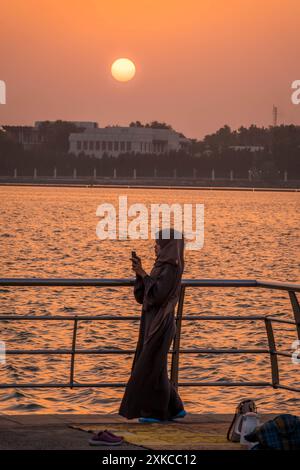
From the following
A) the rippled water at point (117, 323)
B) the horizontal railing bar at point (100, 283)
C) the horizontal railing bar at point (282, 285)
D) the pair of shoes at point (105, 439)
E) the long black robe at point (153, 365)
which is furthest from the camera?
the rippled water at point (117, 323)

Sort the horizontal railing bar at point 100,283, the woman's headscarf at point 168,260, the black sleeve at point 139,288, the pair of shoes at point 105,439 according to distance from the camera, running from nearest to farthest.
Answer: the pair of shoes at point 105,439 < the woman's headscarf at point 168,260 < the black sleeve at point 139,288 < the horizontal railing bar at point 100,283

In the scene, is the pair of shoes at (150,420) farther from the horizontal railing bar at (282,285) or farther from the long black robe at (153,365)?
the horizontal railing bar at (282,285)

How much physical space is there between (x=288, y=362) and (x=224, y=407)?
5.81 m

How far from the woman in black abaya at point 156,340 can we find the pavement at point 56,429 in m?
0.17

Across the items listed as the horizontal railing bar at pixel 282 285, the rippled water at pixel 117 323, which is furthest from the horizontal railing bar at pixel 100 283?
the rippled water at pixel 117 323

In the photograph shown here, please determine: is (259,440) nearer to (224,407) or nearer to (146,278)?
(146,278)

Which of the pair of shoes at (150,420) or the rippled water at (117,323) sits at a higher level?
the pair of shoes at (150,420)

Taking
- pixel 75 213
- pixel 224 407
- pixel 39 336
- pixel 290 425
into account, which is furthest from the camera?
pixel 75 213

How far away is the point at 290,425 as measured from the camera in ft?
23.6

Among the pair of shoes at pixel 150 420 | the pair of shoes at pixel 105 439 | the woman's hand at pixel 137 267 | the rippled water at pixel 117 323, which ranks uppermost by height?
the woman's hand at pixel 137 267

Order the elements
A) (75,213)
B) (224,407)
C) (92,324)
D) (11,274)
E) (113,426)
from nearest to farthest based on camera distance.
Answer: (113,426), (224,407), (92,324), (11,274), (75,213)

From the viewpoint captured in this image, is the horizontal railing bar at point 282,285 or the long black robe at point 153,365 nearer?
the long black robe at point 153,365

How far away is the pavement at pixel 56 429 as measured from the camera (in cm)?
801
